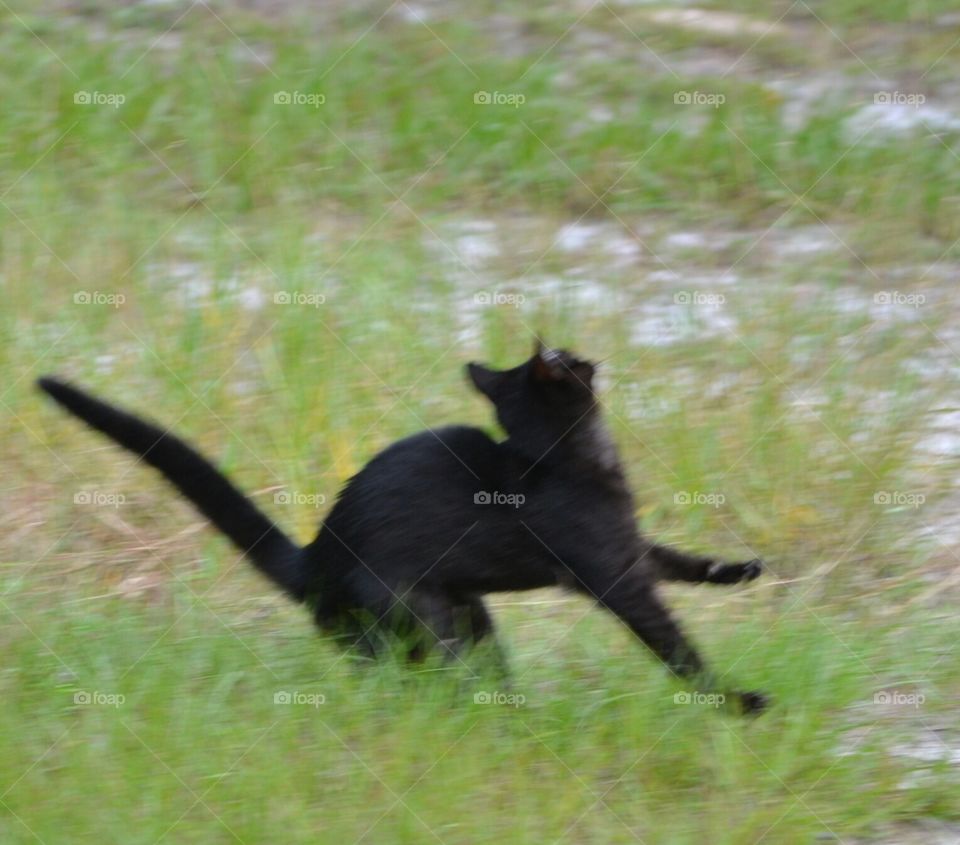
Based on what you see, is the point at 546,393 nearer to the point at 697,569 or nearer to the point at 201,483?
the point at 697,569

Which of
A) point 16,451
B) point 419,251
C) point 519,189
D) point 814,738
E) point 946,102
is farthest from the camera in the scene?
point 946,102

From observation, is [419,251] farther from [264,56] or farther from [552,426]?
[552,426]

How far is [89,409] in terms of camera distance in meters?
3.66

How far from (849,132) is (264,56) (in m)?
2.99

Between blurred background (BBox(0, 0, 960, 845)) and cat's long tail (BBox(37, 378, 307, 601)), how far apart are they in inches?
10.2

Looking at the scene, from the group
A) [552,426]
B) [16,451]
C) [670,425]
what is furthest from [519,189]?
[552,426]

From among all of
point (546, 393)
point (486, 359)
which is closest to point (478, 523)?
point (546, 393)

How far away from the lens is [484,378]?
3.74 m

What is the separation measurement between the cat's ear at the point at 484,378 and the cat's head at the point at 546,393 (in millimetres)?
30

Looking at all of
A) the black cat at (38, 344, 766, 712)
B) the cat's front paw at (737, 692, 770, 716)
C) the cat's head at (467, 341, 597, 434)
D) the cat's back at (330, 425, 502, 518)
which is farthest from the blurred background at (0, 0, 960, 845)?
the cat's head at (467, 341, 597, 434)

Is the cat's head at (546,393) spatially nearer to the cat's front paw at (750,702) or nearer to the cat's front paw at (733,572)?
the cat's front paw at (733,572)

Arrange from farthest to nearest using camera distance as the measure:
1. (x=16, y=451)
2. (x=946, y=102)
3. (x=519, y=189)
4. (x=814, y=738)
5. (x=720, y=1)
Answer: (x=720, y=1) < (x=946, y=102) < (x=519, y=189) < (x=16, y=451) < (x=814, y=738)

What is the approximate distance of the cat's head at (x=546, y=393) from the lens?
352 centimetres

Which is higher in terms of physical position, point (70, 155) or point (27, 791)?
point (70, 155)
